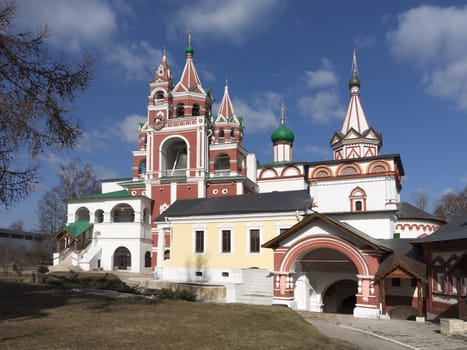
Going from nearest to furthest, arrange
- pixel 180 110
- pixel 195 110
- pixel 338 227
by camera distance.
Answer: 1. pixel 338 227
2. pixel 195 110
3. pixel 180 110

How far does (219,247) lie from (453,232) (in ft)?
46.3

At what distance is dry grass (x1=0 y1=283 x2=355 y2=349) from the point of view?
9023 mm

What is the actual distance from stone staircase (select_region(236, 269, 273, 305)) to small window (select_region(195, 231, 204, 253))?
18.6 ft

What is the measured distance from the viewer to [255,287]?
2267 cm

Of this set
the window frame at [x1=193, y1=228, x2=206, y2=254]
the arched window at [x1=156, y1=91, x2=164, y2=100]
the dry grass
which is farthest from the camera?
the arched window at [x1=156, y1=91, x2=164, y2=100]

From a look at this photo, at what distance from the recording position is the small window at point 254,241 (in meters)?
26.3

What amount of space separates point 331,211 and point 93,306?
1517 cm

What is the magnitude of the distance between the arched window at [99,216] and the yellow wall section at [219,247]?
14.6 meters

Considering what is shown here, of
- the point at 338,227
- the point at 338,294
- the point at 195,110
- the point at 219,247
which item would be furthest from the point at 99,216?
the point at 338,227

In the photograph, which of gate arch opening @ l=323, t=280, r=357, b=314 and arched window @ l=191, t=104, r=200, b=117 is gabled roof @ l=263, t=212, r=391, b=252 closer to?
gate arch opening @ l=323, t=280, r=357, b=314

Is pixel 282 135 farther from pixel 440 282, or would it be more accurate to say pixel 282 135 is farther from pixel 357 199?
pixel 440 282

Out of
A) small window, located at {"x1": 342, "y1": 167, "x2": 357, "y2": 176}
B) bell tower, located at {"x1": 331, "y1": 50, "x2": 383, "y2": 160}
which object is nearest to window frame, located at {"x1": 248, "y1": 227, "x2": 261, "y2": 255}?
small window, located at {"x1": 342, "y1": 167, "x2": 357, "y2": 176}

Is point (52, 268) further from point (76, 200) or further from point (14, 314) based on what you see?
point (14, 314)

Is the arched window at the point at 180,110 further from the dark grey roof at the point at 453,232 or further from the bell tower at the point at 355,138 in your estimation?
the dark grey roof at the point at 453,232
